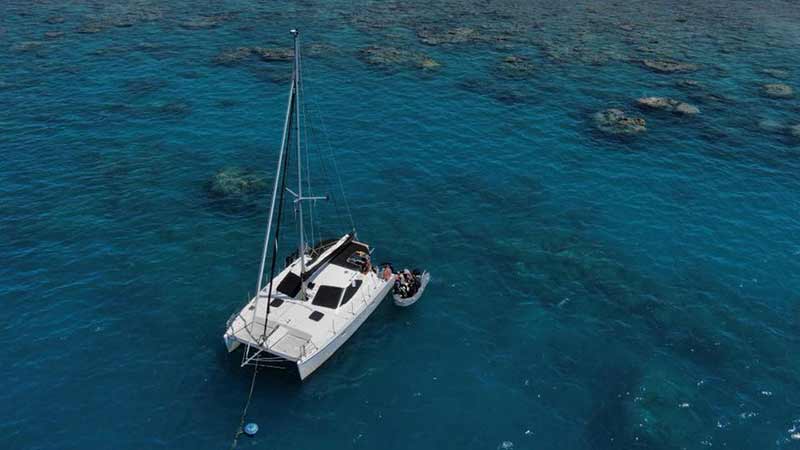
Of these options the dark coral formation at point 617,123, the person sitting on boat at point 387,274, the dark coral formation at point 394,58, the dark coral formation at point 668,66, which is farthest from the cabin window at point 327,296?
the dark coral formation at point 668,66

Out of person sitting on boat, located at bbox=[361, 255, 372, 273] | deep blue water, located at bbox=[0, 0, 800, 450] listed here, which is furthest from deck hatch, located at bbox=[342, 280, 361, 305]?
deep blue water, located at bbox=[0, 0, 800, 450]

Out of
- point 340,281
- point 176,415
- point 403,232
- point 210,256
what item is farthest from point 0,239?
point 403,232

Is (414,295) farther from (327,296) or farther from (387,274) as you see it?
(327,296)

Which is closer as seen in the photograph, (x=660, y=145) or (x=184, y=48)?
(x=660, y=145)

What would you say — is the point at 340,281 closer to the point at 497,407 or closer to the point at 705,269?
the point at 497,407

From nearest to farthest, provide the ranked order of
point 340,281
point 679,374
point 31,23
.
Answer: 1. point 679,374
2. point 340,281
3. point 31,23

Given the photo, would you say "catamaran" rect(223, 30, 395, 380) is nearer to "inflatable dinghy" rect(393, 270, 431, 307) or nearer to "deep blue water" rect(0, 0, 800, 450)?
"inflatable dinghy" rect(393, 270, 431, 307)

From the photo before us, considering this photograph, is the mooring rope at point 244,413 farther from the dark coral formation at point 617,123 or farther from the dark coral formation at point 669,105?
the dark coral formation at point 669,105
